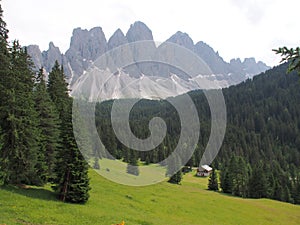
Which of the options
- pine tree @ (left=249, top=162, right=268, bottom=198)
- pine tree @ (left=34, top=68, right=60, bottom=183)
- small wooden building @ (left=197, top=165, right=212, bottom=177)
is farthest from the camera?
small wooden building @ (left=197, top=165, right=212, bottom=177)

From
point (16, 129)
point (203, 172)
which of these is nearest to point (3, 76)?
point (16, 129)

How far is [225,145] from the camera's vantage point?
154375 mm

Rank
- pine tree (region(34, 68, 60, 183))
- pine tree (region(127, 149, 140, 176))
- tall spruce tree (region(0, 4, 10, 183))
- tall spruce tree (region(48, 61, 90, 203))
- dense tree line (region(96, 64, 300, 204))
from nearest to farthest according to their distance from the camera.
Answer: tall spruce tree (region(0, 4, 10, 183)) < tall spruce tree (region(48, 61, 90, 203)) < pine tree (region(34, 68, 60, 183)) < pine tree (region(127, 149, 140, 176)) < dense tree line (region(96, 64, 300, 204))

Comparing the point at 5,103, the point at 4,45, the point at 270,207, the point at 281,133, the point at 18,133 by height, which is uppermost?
the point at 281,133

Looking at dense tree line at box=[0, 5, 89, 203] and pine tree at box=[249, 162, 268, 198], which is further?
pine tree at box=[249, 162, 268, 198]

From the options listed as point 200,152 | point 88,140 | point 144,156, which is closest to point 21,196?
point 88,140

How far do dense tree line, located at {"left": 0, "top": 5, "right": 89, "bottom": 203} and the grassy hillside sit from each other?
1.98 m

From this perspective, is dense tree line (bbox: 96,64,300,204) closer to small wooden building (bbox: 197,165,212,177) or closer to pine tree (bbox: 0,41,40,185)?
small wooden building (bbox: 197,165,212,177)

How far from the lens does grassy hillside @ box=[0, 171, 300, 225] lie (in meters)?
22.6

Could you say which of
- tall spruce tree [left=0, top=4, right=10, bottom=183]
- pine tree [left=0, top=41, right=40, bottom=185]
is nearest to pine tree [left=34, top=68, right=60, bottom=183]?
pine tree [left=0, top=41, right=40, bottom=185]

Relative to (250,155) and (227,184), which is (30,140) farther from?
(250,155)

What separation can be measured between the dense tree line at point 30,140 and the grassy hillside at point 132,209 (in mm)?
1980

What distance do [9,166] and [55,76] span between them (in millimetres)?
24088

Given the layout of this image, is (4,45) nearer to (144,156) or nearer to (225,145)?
(144,156)
